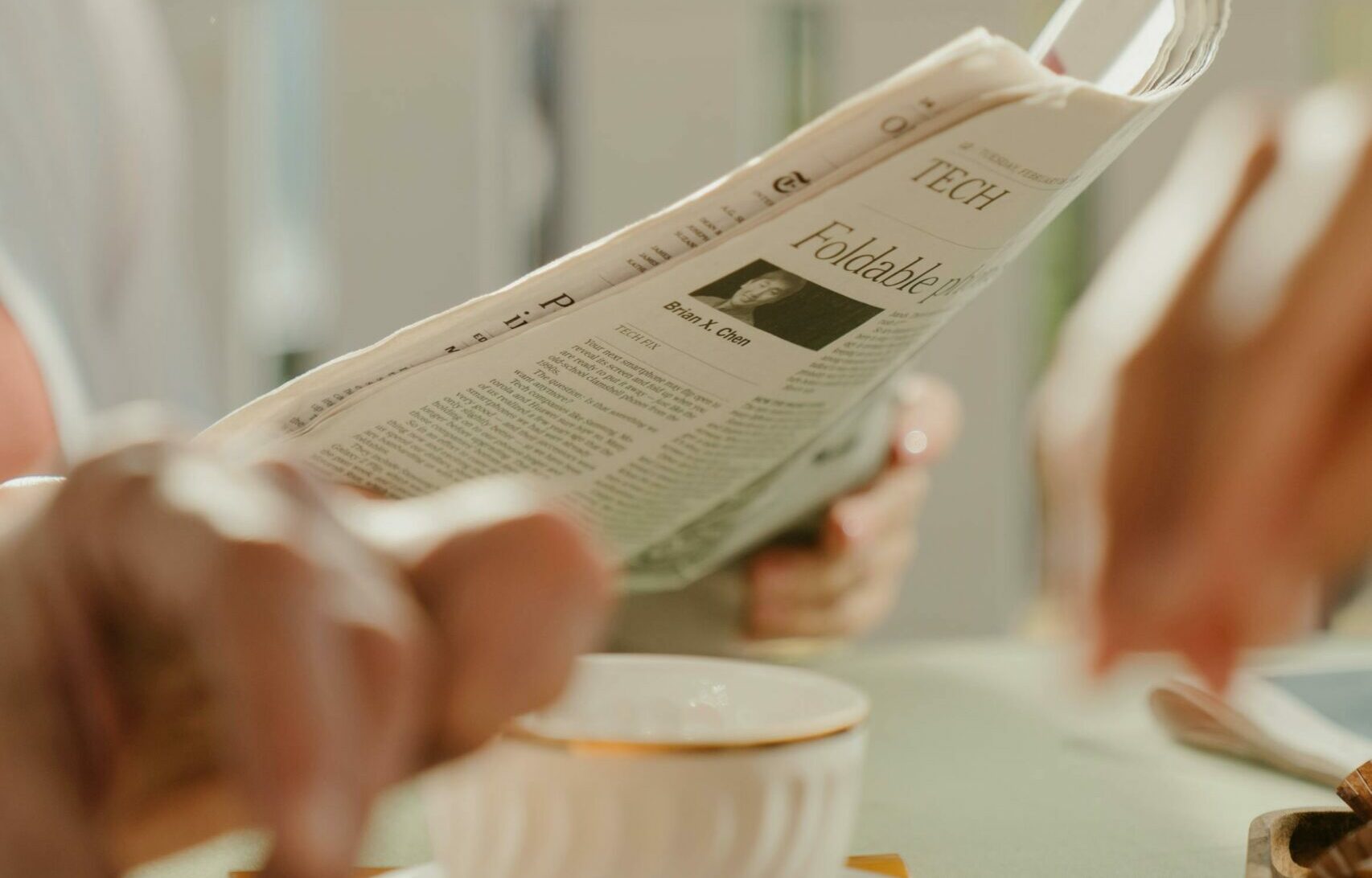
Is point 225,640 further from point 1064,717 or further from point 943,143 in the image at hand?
point 1064,717

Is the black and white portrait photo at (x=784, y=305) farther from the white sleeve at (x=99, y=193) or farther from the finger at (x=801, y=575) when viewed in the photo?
the white sleeve at (x=99, y=193)

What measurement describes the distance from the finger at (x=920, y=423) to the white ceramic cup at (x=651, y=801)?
0.32m

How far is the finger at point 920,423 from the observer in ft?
1.77

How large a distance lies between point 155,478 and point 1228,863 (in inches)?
10.1

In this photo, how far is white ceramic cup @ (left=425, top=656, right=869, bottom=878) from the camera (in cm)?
20

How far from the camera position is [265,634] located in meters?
0.11

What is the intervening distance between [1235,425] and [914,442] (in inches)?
9.0

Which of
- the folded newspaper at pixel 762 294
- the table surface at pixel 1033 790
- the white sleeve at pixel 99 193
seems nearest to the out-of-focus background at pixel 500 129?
the white sleeve at pixel 99 193

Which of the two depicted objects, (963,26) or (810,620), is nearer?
(810,620)

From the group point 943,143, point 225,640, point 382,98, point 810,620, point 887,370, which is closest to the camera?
point 225,640

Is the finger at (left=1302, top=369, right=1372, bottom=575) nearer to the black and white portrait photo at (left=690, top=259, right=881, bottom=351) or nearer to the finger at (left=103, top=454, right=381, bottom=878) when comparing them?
the black and white portrait photo at (left=690, top=259, right=881, bottom=351)

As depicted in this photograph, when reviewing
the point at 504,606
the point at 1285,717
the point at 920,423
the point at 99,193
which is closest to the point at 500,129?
the point at 99,193

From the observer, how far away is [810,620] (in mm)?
536

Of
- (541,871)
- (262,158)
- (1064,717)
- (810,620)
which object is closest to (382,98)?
(262,158)
